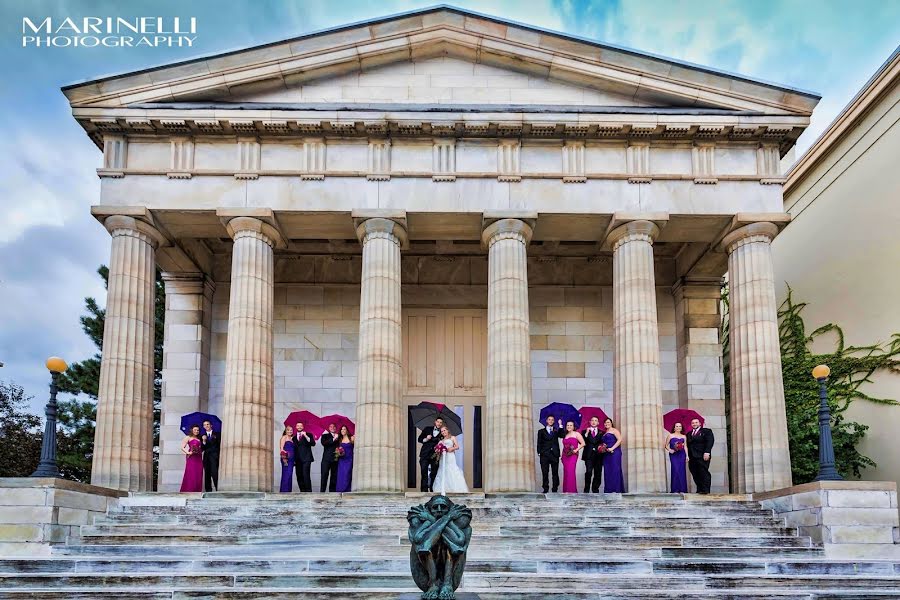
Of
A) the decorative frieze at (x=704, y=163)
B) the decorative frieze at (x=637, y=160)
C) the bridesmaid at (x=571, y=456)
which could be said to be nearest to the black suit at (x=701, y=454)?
the bridesmaid at (x=571, y=456)

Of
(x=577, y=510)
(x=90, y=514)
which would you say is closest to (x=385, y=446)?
(x=577, y=510)

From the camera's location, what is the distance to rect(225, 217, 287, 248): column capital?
26891 mm

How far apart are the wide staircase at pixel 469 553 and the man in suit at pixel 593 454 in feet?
7.08

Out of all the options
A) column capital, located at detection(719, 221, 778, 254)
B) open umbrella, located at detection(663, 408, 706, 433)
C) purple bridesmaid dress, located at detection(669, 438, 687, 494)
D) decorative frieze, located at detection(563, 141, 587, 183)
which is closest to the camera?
purple bridesmaid dress, located at detection(669, 438, 687, 494)

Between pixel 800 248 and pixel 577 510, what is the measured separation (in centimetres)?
2034

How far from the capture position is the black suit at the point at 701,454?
26.3 meters

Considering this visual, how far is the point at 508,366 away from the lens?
85.6 feet

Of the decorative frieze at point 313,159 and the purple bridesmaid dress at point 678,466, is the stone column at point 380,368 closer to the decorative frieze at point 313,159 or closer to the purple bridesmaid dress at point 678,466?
the decorative frieze at point 313,159

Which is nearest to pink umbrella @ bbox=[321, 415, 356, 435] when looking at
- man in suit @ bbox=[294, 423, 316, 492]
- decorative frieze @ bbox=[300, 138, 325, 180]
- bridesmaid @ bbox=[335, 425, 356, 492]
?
bridesmaid @ bbox=[335, 425, 356, 492]

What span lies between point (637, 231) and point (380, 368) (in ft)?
26.0

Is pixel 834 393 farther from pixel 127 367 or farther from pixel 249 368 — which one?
pixel 127 367

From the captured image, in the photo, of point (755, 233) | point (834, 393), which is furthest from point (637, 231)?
point (834, 393)

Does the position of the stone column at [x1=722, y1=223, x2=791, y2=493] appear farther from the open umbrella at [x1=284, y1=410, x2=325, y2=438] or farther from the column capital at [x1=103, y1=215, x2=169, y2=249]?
the column capital at [x1=103, y1=215, x2=169, y2=249]

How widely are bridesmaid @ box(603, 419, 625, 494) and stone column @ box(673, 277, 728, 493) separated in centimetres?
578
